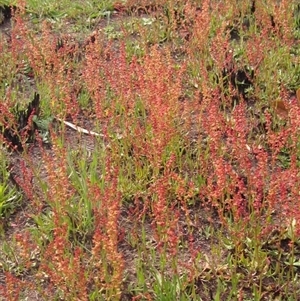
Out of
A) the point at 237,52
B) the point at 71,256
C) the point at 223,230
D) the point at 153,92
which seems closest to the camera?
the point at 71,256

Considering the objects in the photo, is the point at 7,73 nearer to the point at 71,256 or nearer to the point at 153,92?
the point at 153,92

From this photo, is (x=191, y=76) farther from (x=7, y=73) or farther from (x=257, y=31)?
(x=7, y=73)

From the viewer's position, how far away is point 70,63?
472 cm

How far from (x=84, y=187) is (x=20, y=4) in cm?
190

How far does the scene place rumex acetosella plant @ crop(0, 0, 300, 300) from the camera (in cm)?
278

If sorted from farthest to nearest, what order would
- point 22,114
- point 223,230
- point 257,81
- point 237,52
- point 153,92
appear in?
point 237,52 → point 257,81 → point 22,114 → point 153,92 → point 223,230

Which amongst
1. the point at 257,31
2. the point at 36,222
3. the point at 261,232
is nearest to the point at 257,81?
the point at 257,31

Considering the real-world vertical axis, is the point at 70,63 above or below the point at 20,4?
below

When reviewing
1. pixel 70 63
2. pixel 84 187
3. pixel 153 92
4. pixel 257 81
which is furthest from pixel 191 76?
pixel 84 187

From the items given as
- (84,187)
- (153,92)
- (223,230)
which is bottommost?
(223,230)

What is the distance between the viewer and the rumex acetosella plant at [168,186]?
2.78m

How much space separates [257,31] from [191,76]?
1.02m

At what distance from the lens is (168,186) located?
3.41 m

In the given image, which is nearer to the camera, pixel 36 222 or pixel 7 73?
pixel 36 222
